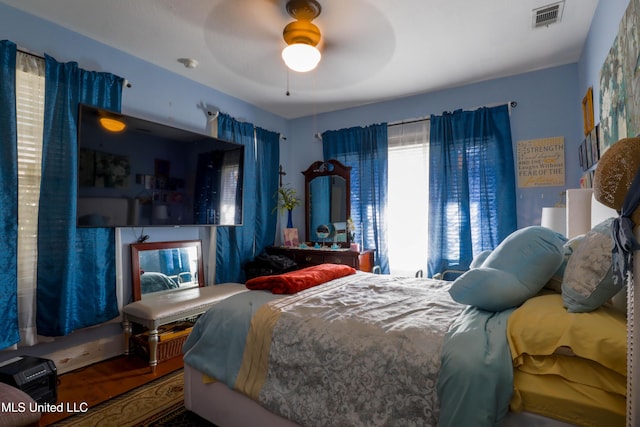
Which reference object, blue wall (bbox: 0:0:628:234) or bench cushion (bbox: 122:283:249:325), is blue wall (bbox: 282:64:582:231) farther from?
bench cushion (bbox: 122:283:249:325)

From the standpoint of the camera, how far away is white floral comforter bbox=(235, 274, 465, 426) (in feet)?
3.81

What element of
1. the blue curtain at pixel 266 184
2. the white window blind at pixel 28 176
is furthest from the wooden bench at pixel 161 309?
the blue curtain at pixel 266 184

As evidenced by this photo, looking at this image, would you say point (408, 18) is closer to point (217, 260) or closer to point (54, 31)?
point (54, 31)

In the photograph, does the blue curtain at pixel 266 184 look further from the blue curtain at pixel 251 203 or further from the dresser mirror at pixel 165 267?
the dresser mirror at pixel 165 267

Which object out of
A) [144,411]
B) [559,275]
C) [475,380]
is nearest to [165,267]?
[144,411]

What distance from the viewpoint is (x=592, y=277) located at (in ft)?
3.48

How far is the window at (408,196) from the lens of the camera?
3.64m

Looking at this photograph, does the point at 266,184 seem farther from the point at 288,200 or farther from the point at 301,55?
the point at 301,55

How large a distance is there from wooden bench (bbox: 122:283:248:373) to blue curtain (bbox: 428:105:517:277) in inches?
90.8

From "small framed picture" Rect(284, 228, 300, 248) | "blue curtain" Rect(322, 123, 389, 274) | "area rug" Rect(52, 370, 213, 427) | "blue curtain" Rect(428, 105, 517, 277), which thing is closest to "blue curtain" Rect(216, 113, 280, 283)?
"small framed picture" Rect(284, 228, 300, 248)

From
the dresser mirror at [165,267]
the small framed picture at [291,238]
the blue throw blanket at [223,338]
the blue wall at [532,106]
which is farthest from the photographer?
the small framed picture at [291,238]

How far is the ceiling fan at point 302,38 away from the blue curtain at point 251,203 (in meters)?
1.56

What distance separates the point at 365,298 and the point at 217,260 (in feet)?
7.18

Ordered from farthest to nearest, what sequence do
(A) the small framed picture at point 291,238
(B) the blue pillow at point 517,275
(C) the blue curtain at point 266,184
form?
(A) the small framed picture at point 291,238, (C) the blue curtain at point 266,184, (B) the blue pillow at point 517,275
